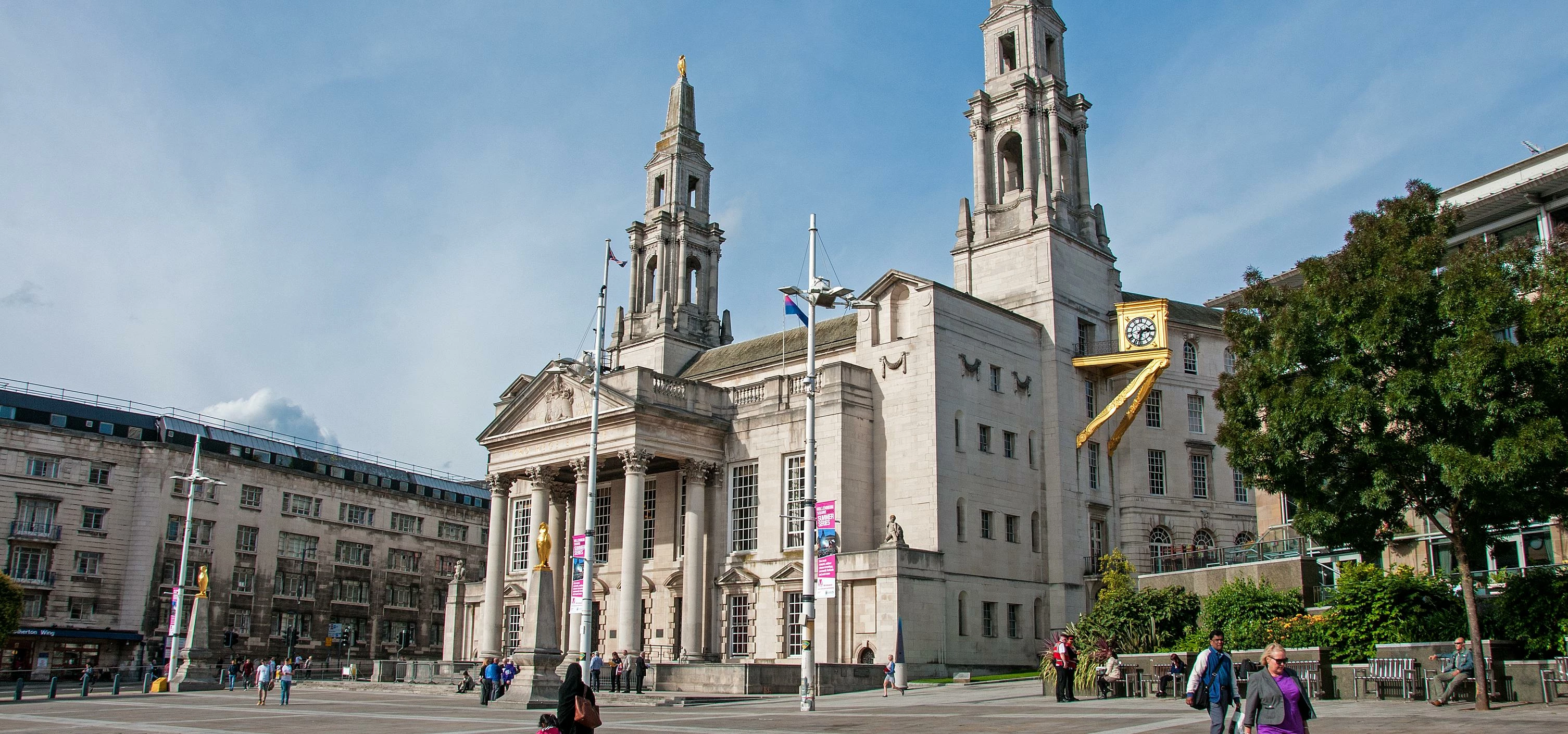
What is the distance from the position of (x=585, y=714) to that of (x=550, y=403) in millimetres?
42458

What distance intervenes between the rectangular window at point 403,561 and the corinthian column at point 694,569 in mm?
38305

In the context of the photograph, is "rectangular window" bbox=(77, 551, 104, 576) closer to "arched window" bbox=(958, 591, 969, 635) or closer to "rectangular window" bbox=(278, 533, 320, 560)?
"rectangular window" bbox=(278, 533, 320, 560)

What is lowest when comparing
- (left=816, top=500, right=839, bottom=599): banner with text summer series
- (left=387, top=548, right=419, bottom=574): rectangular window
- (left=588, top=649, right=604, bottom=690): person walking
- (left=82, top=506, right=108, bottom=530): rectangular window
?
(left=588, top=649, right=604, bottom=690): person walking

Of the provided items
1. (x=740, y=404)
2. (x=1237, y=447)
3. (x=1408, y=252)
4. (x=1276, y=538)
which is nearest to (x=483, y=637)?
(x=740, y=404)

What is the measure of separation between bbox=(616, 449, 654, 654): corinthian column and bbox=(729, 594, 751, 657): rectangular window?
3744 millimetres

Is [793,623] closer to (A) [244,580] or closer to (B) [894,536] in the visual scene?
(B) [894,536]

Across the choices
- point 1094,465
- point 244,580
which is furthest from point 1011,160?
point 244,580

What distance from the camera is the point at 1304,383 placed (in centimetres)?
2595

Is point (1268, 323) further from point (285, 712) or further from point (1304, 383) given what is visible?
point (285, 712)

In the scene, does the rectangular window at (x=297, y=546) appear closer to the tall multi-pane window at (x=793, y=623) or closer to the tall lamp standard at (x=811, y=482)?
the tall multi-pane window at (x=793, y=623)

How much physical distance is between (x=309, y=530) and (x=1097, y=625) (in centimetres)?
5587

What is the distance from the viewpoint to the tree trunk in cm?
2197

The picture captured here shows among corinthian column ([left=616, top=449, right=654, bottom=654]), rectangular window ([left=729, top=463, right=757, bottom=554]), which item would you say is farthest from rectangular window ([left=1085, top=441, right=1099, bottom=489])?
corinthian column ([left=616, top=449, right=654, bottom=654])

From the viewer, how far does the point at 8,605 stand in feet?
162
